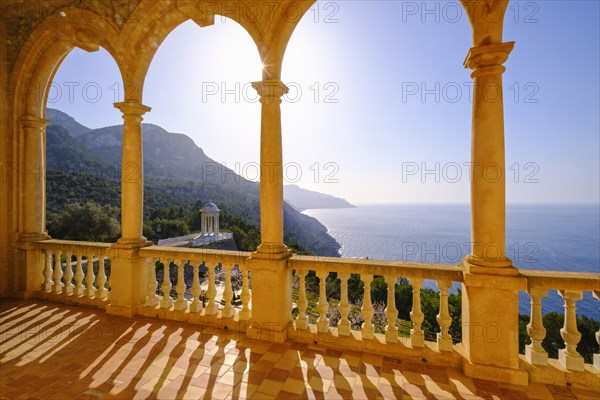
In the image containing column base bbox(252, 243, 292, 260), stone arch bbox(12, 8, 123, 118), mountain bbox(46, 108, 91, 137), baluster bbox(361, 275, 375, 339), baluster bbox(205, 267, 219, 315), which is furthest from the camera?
mountain bbox(46, 108, 91, 137)

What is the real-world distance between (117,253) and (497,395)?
18.7 feet

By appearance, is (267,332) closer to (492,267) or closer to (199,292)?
(199,292)

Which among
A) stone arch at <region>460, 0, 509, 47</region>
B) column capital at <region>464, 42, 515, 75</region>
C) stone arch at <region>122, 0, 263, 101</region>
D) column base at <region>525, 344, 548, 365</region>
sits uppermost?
stone arch at <region>122, 0, 263, 101</region>

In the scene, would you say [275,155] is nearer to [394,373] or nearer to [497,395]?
[394,373]

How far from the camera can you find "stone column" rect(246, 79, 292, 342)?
155 inches

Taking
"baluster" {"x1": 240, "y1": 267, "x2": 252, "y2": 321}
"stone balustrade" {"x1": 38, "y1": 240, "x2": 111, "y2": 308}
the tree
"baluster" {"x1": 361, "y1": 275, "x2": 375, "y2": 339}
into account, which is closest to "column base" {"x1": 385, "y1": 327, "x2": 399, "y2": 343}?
"baluster" {"x1": 361, "y1": 275, "x2": 375, "y2": 339}

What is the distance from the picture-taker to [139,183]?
16.5 feet

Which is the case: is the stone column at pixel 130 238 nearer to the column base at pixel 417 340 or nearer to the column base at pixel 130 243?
the column base at pixel 130 243

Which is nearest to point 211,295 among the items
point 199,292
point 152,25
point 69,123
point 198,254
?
point 199,292

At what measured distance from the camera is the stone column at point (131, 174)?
194 inches

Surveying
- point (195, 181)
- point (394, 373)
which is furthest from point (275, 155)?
point (195, 181)

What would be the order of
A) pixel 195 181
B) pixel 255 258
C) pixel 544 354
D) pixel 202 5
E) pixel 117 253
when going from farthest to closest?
pixel 195 181 → pixel 117 253 → pixel 202 5 → pixel 255 258 → pixel 544 354

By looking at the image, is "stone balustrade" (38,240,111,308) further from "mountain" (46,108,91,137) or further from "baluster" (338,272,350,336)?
"mountain" (46,108,91,137)

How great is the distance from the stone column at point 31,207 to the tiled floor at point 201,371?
1.94 meters
